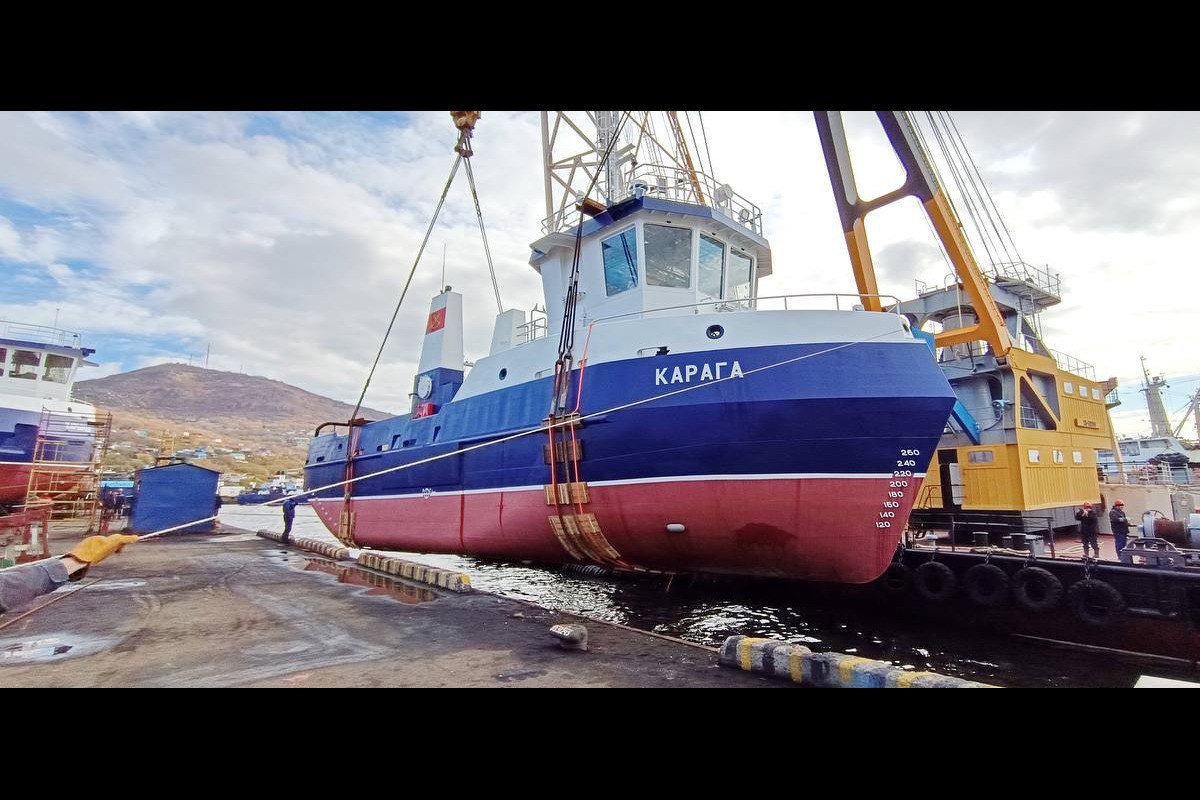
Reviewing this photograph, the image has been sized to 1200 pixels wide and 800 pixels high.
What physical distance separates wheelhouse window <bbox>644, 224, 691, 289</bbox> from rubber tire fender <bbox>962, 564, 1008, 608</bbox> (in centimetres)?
700

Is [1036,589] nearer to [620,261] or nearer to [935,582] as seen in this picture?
[935,582]

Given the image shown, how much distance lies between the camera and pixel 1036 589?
8641 mm

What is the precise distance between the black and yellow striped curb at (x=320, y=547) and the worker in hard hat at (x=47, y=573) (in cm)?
561

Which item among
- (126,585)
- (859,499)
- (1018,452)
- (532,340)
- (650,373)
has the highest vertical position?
(532,340)

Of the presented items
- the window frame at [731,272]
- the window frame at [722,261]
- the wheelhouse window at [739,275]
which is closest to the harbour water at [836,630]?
the window frame at [722,261]

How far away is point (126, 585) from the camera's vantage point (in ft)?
33.9

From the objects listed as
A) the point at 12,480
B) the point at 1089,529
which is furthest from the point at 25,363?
the point at 1089,529

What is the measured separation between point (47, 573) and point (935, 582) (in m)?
14.8

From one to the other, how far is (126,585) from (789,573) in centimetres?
1179

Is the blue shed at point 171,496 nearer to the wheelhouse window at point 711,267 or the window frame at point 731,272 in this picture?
the wheelhouse window at point 711,267
